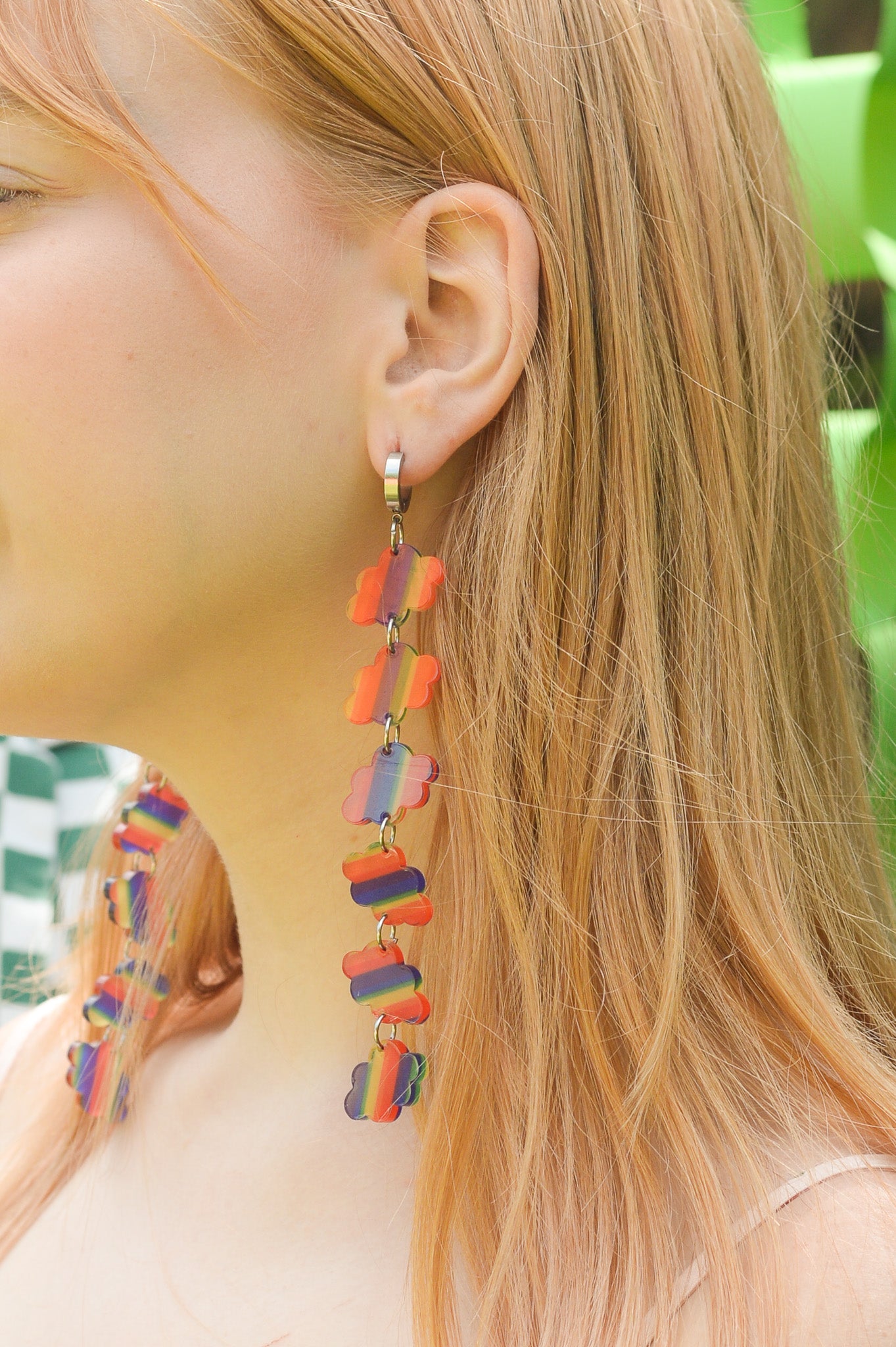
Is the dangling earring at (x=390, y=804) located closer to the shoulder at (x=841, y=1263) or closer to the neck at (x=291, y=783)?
the neck at (x=291, y=783)

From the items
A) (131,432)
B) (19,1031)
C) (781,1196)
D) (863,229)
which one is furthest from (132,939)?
(863,229)

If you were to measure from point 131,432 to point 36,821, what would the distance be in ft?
5.55

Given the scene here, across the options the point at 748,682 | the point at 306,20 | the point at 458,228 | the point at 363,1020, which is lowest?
the point at 363,1020

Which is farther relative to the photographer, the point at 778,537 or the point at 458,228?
the point at 778,537

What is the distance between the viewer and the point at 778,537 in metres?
1.09

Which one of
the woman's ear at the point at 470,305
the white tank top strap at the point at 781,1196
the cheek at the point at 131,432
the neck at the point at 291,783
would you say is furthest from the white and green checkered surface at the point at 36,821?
the white tank top strap at the point at 781,1196

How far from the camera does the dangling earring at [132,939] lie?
124 cm

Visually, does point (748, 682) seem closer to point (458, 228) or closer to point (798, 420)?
point (798, 420)

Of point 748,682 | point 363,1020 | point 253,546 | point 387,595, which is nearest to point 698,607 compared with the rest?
point 748,682

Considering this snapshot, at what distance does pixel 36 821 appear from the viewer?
2.42m

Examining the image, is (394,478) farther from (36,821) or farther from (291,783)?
(36,821)

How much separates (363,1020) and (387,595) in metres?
0.39

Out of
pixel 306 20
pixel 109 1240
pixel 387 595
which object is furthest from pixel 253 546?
pixel 109 1240

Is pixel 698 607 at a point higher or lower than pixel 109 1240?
higher
